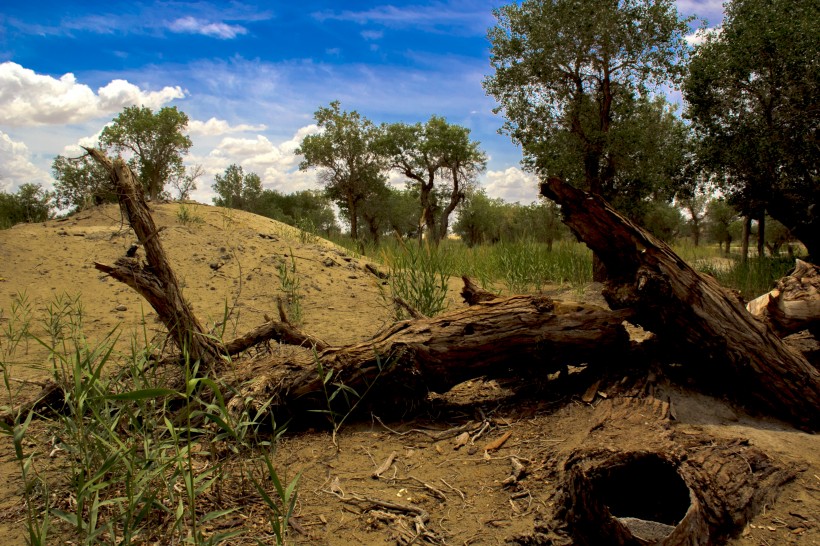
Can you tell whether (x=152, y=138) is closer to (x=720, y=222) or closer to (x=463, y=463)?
(x=463, y=463)

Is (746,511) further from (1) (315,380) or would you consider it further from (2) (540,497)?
(1) (315,380)

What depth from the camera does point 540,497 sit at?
248 cm

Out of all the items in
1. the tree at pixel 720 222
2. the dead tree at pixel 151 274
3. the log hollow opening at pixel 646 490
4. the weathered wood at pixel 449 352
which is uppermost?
the tree at pixel 720 222

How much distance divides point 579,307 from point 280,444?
7.12ft

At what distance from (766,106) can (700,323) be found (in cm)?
914

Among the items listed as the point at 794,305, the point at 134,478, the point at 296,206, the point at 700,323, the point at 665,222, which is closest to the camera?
the point at 134,478

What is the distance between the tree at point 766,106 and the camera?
9312mm

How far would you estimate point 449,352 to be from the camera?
11.3ft

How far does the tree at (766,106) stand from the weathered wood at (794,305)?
701 centimetres

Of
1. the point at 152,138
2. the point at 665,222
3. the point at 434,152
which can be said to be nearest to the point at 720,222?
the point at 665,222

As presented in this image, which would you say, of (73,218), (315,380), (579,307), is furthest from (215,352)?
(73,218)

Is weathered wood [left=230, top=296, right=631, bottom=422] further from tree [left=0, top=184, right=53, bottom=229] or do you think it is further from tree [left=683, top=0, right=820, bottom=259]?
tree [left=0, top=184, right=53, bottom=229]

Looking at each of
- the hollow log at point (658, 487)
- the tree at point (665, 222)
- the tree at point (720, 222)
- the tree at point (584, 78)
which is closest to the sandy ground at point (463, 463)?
the hollow log at point (658, 487)

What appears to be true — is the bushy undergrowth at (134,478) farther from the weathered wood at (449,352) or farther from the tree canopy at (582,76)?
the tree canopy at (582,76)
